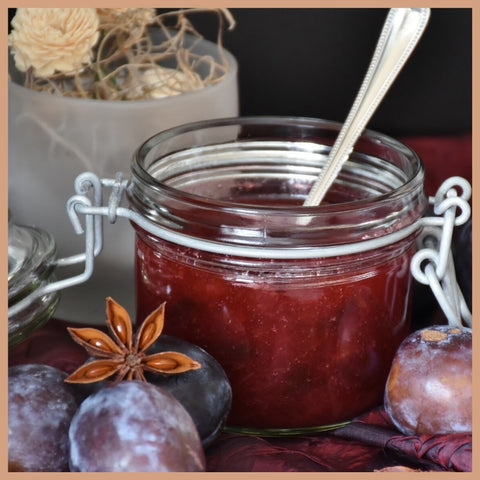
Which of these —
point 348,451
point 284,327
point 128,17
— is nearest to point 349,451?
point 348,451

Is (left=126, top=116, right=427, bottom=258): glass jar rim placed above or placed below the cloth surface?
above

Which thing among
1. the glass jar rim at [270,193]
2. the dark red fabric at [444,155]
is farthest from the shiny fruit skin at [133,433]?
the dark red fabric at [444,155]

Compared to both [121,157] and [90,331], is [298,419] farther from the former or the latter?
[121,157]

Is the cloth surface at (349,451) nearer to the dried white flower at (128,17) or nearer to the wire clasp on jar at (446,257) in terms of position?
the wire clasp on jar at (446,257)

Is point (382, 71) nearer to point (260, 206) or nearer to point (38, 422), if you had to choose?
point (260, 206)

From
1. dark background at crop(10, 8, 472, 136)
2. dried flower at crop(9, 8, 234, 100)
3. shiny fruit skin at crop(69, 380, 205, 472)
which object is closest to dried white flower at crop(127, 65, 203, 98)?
dried flower at crop(9, 8, 234, 100)

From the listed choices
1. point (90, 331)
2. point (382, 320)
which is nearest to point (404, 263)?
point (382, 320)

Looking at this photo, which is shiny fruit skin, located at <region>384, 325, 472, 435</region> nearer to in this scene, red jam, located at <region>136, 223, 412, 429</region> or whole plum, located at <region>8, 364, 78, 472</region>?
red jam, located at <region>136, 223, 412, 429</region>
